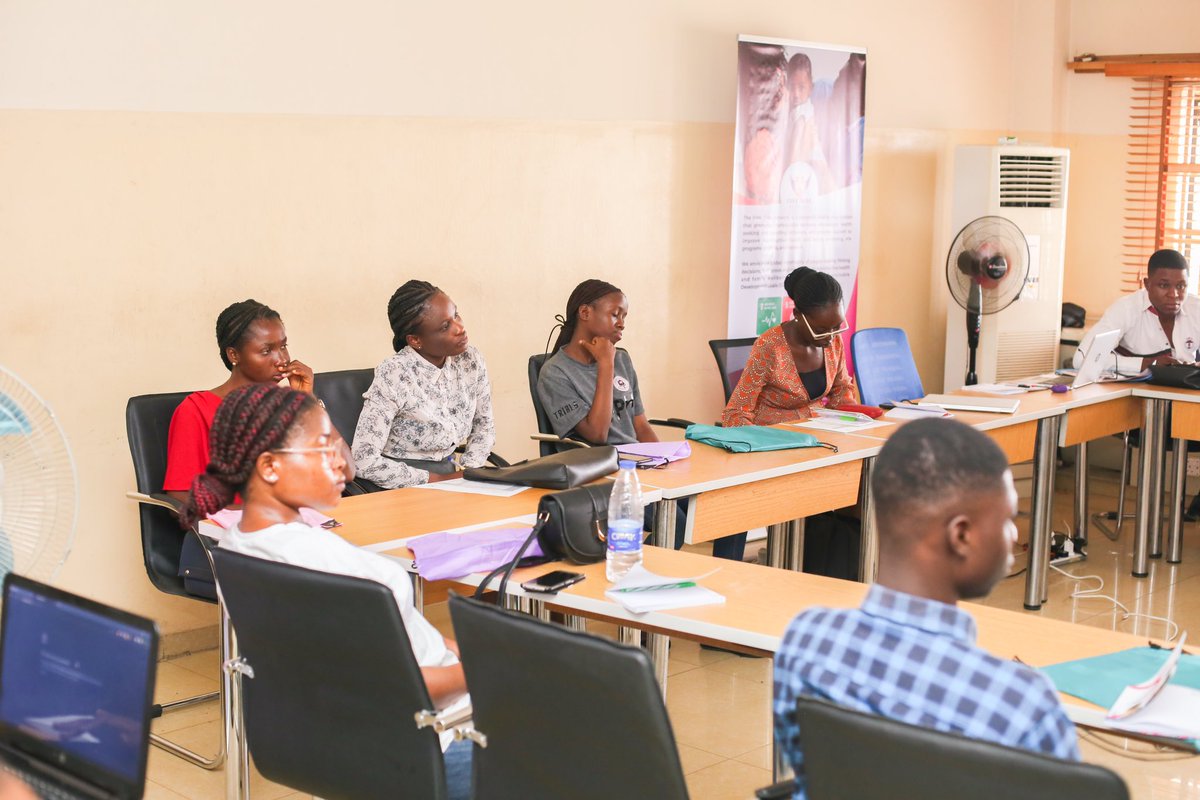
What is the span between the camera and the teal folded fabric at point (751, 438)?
13.5ft

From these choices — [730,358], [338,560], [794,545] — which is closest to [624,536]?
[338,560]

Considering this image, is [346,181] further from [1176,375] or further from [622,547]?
[1176,375]

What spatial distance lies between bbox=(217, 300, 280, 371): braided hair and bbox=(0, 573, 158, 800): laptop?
2.10 m

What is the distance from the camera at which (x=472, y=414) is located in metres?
4.36

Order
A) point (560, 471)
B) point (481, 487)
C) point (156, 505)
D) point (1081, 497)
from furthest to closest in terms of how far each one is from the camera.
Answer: point (1081, 497), point (156, 505), point (481, 487), point (560, 471)

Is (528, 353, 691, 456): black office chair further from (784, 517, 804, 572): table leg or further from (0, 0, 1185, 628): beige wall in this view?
(0, 0, 1185, 628): beige wall

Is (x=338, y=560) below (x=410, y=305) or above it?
below

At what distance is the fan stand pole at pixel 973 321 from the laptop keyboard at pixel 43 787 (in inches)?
219

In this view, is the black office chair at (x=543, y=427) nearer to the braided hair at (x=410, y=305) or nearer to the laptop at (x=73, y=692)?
the braided hair at (x=410, y=305)

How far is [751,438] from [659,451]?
355mm

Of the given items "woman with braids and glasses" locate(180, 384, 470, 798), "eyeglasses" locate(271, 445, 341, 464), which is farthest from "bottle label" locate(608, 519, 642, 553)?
"eyeglasses" locate(271, 445, 341, 464)

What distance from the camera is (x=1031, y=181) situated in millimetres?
6812

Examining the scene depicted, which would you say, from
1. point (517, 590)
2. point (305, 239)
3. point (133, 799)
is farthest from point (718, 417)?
point (133, 799)

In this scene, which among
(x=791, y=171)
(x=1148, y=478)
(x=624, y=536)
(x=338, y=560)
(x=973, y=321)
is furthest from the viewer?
(x=973, y=321)
